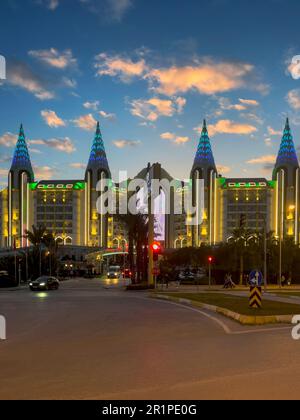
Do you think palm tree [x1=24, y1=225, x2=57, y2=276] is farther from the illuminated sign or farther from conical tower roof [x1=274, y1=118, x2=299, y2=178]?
conical tower roof [x1=274, y1=118, x2=299, y2=178]

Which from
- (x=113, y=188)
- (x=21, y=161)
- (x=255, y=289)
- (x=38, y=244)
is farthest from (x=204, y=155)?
(x=255, y=289)

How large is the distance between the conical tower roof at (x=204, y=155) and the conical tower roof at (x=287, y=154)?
22362 mm

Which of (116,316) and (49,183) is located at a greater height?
(49,183)

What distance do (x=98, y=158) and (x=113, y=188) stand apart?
1237 centimetres

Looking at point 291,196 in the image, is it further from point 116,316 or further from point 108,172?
point 116,316

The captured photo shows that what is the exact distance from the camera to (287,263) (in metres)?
59.2

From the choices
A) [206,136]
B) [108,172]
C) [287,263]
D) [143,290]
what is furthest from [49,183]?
[143,290]

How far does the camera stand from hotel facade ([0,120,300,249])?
16288 cm

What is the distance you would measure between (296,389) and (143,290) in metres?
34.5

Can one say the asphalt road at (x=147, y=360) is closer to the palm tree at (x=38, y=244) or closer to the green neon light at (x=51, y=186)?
the palm tree at (x=38, y=244)

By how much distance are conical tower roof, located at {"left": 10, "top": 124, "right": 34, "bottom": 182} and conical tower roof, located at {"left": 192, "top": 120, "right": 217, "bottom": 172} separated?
58242mm

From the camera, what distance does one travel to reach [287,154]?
16325 cm

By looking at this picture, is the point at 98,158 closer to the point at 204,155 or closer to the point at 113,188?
the point at 113,188

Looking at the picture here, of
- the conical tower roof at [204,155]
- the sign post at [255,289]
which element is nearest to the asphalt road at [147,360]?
the sign post at [255,289]
